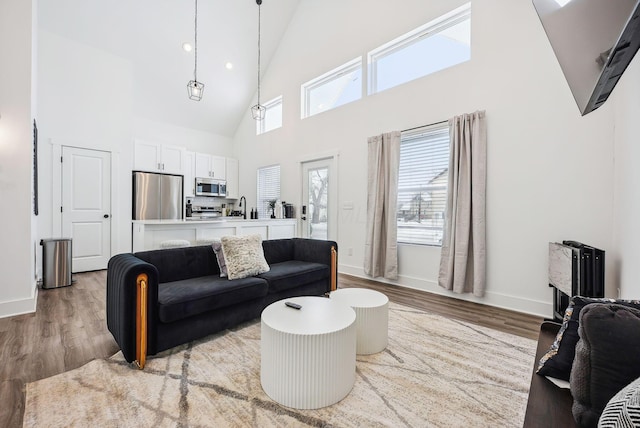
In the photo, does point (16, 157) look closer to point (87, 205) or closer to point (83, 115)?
point (87, 205)

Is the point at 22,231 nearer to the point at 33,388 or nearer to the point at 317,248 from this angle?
the point at 33,388

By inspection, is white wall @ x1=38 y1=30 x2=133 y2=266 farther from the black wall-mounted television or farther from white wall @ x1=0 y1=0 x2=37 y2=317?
the black wall-mounted television

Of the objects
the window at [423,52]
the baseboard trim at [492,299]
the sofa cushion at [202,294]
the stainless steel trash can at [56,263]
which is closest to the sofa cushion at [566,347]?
the sofa cushion at [202,294]

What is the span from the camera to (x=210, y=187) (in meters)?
6.61

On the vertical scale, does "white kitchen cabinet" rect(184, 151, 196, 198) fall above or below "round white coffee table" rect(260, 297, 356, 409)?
above

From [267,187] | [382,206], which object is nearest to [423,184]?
[382,206]

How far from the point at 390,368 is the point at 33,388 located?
2.13 metres

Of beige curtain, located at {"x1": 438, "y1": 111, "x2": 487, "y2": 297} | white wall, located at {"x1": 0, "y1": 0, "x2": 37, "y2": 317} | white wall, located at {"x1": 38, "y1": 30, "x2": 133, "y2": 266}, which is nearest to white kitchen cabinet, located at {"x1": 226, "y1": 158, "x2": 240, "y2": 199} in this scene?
white wall, located at {"x1": 38, "y1": 30, "x2": 133, "y2": 266}

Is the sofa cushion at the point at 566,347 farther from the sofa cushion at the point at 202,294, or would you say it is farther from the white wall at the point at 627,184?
the sofa cushion at the point at 202,294

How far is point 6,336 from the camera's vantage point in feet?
7.43

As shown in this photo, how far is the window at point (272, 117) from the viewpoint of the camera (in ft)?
20.6

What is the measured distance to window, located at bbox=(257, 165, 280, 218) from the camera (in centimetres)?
617

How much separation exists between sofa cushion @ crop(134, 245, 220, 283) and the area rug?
68cm

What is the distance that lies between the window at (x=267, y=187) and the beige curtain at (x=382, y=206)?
254 cm
